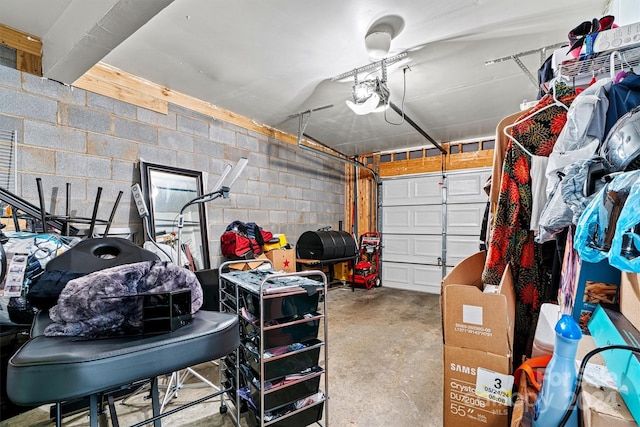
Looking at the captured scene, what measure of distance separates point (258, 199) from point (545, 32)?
11.9 feet

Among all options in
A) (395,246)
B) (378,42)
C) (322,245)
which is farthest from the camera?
(395,246)

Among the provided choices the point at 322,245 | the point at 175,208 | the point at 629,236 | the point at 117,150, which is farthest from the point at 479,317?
the point at 322,245

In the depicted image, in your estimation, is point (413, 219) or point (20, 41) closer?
point (20, 41)

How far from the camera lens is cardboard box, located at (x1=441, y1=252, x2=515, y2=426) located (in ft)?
4.06

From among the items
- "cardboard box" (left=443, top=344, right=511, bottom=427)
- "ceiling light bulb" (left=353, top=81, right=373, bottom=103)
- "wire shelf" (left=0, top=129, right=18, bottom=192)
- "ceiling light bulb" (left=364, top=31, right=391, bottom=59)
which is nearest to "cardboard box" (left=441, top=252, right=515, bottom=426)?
"cardboard box" (left=443, top=344, right=511, bottom=427)

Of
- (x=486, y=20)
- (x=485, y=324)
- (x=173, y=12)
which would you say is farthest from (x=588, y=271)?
(x=173, y=12)

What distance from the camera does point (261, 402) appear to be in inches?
57.4

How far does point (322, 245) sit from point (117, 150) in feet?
9.76

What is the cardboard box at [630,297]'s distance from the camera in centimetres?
80

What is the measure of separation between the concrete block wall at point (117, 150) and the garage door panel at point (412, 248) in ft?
8.29

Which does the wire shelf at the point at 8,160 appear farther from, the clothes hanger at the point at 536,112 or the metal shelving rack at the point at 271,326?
the clothes hanger at the point at 536,112

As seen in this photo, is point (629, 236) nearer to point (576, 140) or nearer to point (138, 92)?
point (576, 140)

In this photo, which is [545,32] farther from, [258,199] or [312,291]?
[258,199]

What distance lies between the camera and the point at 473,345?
130cm
